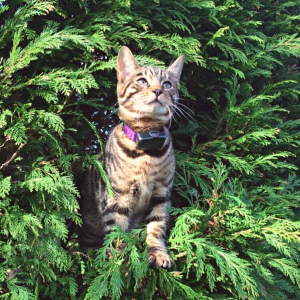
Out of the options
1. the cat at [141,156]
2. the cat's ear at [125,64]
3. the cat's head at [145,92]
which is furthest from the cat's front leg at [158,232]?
the cat's ear at [125,64]

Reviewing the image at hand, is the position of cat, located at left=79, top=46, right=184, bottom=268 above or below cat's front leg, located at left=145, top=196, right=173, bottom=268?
above

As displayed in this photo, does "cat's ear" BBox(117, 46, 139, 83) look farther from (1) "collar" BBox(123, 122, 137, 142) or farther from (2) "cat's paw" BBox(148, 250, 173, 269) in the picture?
(2) "cat's paw" BBox(148, 250, 173, 269)

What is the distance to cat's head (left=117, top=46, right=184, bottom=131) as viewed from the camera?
7.56 ft

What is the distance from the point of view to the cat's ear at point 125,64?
2336mm

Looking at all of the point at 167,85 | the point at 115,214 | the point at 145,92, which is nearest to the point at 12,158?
the point at 115,214

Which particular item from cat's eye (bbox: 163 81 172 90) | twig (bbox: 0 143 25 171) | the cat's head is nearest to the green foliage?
twig (bbox: 0 143 25 171)

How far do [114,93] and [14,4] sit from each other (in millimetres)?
922

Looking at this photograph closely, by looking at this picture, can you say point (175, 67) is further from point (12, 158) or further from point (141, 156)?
point (12, 158)

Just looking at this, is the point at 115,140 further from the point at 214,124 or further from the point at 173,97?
the point at 214,124

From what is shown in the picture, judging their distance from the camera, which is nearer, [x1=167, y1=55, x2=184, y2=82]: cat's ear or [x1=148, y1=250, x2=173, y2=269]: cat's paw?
[x1=148, y1=250, x2=173, y2=269]: cat's paw

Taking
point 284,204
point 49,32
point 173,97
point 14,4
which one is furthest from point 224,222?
point 14,4

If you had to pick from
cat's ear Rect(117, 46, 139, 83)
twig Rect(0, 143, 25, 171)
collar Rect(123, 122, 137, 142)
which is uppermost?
cat's ear Rect(117, 46, 139, 83)

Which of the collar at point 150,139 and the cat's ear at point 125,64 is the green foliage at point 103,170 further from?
the collar at point 150,139

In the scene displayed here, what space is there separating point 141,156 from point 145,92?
1.40ft
